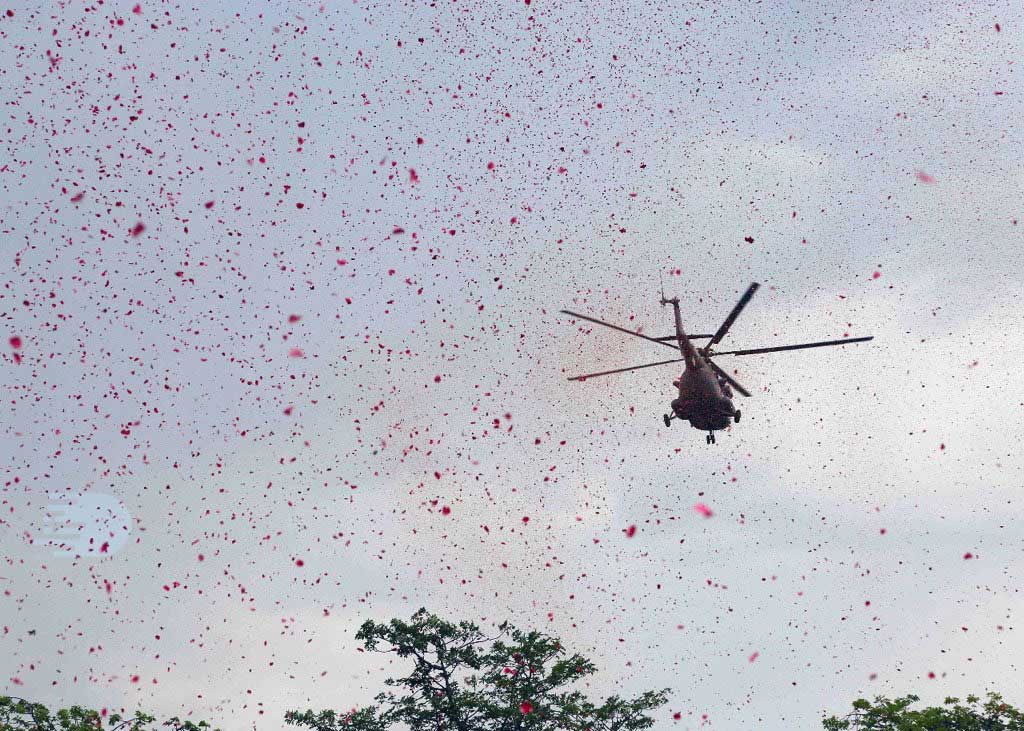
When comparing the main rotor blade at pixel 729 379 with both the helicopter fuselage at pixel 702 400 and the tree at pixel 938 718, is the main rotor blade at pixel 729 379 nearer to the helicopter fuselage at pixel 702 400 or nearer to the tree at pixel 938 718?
the helicopter fuselage at pixel 702 400

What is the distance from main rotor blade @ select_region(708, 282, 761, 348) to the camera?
22.3 meters

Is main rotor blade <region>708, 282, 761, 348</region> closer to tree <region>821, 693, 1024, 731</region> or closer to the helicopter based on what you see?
the helicopter

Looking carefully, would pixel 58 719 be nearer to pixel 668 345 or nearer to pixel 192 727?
pixel 192 727

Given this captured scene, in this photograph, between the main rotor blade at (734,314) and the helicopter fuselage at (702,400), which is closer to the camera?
the main rotor blade at (734,314)

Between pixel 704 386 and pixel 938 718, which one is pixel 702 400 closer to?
pixel 704 386

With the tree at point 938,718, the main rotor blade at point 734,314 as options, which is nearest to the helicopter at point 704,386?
the main rotor blade at point 734,314

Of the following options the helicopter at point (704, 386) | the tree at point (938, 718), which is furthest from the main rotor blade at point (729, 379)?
the tree at point (938, 718)

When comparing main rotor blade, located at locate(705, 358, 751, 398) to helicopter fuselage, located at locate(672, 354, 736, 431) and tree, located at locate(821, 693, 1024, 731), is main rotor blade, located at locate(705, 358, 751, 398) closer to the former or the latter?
helicopter fuselage, located at locate(672, 354, 736, 431)

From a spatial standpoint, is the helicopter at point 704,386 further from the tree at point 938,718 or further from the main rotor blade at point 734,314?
the tree at point 938,718

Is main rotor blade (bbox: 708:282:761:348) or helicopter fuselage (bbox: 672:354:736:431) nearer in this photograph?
main rotor blade (bbox: 708:282:761:348)

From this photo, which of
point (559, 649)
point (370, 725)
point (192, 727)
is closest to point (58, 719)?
point (192, 727)

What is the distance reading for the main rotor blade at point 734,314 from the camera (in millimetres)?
22322

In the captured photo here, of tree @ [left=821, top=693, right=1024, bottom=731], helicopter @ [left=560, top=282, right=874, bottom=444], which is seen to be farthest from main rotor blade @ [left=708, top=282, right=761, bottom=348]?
tree @ [left=821, top=693, right=1024, bottom=731]

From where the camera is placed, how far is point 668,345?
25484 millimetres
